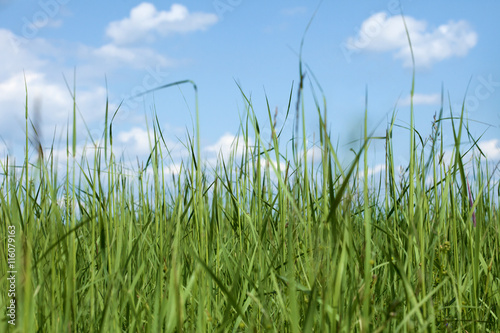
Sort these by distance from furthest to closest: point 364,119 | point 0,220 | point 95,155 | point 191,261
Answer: point 0,220
point 191,261
point 95,155
point 364,119

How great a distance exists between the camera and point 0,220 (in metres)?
2.36

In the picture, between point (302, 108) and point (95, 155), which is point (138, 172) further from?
point (302, 108)

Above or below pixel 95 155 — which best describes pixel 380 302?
below

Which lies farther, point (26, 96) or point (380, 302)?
point (380, 302)

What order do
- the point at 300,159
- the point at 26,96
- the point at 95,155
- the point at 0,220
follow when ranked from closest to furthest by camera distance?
the point at 26,96, the point at 95,155, the point at 300,159, the point at 0,220

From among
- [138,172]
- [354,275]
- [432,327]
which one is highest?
[138,172]

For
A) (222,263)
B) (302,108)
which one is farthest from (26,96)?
(222,263)

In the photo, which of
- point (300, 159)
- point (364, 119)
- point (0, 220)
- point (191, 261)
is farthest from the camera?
point (0, 220)

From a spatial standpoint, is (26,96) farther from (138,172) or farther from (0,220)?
(0,220)

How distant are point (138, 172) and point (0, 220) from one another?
742mm

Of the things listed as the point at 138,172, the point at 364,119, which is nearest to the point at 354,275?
the point at 364,119

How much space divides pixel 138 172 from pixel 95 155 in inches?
28.6

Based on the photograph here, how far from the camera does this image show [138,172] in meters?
2.37

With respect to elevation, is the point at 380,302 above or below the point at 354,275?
below
